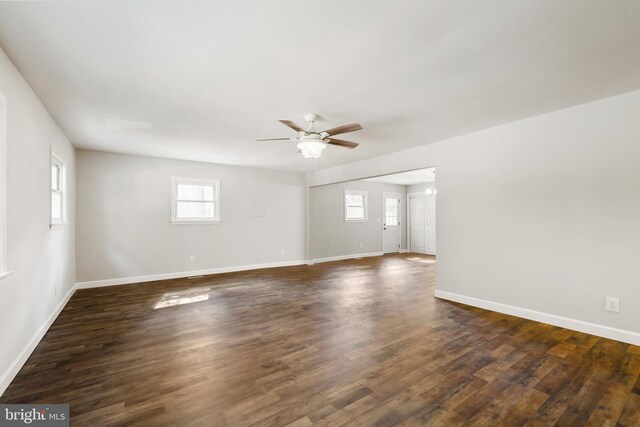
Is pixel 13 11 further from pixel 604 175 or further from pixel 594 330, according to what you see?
pixel 594 330

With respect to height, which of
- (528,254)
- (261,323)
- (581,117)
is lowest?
(261,323)

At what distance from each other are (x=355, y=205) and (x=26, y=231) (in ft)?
25.1

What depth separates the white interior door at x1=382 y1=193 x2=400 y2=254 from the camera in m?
9.86

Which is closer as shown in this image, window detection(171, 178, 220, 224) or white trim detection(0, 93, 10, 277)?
white trim detection(0, 93, 10, 277)

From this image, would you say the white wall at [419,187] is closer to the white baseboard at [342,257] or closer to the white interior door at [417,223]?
the white interior door at [417,223]

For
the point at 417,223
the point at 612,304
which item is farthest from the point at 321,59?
the point at 417,223

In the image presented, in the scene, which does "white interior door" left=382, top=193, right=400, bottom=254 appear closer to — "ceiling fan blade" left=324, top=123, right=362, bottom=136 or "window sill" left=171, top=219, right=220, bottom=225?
"window sill" left=171, top=219, right=220, bottom=225

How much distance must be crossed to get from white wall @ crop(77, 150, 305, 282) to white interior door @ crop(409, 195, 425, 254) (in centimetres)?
508

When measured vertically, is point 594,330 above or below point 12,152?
below

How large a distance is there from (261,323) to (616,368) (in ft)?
11.1

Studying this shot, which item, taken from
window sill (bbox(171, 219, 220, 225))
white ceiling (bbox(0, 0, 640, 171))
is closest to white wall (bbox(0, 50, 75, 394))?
white ceiling (bbox(0, 0, 640, 171))

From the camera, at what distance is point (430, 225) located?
977 centimetres

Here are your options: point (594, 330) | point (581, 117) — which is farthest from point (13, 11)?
point (594, 330)

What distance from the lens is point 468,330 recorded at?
3209 mm
